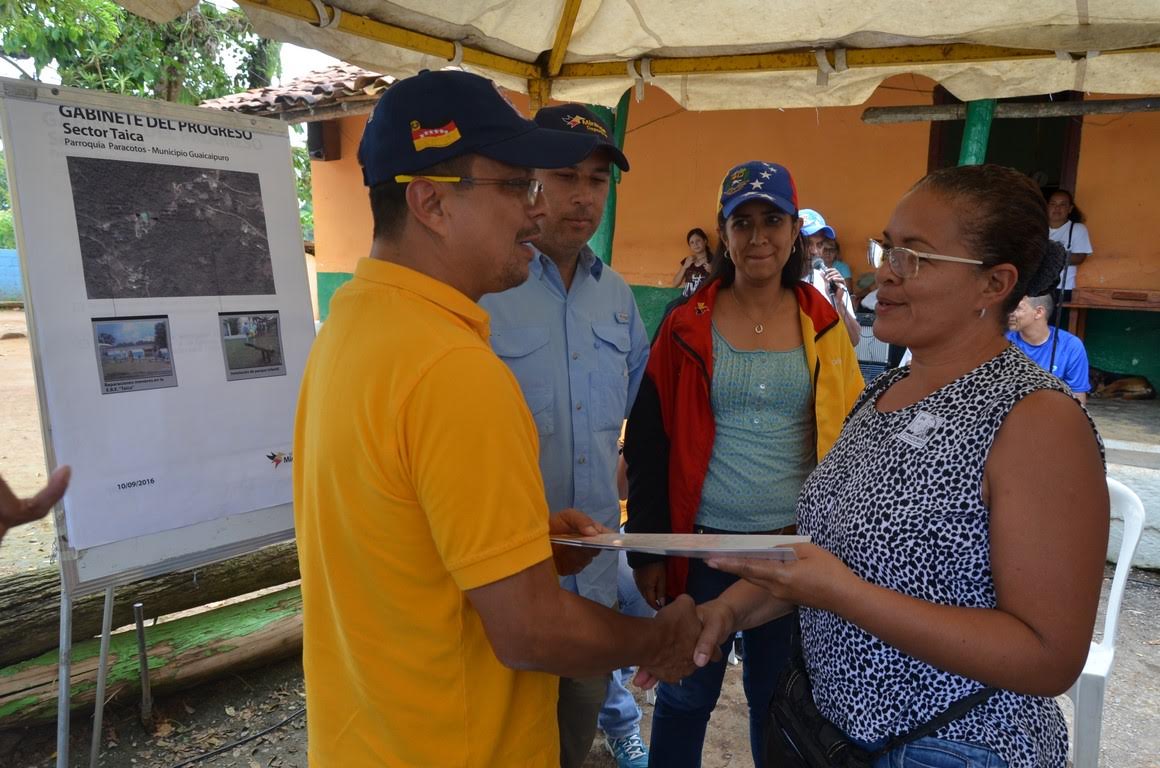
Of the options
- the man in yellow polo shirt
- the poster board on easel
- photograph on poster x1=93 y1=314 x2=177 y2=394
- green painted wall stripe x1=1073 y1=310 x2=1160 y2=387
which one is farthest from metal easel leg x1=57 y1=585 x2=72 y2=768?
green painted wall stripe x1=1073 y1=310 x2=1160 y2=387

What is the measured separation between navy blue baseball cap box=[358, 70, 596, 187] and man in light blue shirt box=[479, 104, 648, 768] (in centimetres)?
90

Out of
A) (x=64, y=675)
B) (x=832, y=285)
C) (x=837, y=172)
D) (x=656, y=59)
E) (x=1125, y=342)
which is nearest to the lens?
(x=64, y=675)

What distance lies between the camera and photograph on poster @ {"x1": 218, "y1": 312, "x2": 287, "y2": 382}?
2424 mm

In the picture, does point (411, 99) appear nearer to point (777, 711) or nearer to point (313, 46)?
point (777, 711)

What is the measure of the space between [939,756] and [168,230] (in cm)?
241

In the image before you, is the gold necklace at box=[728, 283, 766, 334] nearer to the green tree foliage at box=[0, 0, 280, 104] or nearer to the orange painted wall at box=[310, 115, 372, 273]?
the orange painted wall at box=[310, 115, 372, 273]

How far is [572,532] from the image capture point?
5.41 ft

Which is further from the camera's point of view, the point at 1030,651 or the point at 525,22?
the point at 525,22

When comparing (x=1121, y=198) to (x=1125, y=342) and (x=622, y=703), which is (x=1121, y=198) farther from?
(x=622, y=703)

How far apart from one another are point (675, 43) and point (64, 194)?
2750 millimetres

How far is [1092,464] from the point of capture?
4.01 ft

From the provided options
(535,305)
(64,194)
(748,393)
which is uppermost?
(64,194)

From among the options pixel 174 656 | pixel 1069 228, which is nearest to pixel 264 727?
pixel 174 656

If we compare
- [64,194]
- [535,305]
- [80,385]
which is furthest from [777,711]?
[64,194]
